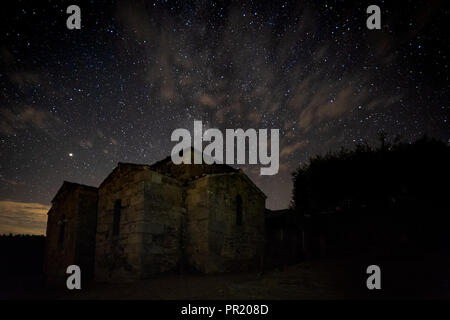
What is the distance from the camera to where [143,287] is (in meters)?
9.49

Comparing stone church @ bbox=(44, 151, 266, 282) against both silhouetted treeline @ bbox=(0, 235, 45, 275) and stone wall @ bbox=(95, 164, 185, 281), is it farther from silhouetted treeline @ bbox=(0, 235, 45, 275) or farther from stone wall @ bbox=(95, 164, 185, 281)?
silhouetted treeline @ bbox=(0, 235, 45, 275)

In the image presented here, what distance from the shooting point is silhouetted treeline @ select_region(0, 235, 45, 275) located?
20625 mm

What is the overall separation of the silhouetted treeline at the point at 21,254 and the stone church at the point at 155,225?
7.31 m

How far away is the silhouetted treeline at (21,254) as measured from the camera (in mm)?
20625

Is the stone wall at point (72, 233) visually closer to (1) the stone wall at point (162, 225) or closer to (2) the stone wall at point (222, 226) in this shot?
(1) the stone wall at point (162, 225)

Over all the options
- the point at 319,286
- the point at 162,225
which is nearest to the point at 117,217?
the point at 162,225

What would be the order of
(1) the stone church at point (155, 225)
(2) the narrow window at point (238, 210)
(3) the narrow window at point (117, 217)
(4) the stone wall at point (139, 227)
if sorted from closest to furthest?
(4) the stone wall at point (139, 227)
(1) the stone church at point (155, 225)
(3) the narrow window at point (117, 217)
(2) the narrow window at point (238, 210)

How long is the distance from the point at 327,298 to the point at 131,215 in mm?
9054

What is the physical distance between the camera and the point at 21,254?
21141 millimetres

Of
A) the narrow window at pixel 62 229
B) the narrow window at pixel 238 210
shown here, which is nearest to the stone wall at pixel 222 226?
the narrow window at pixel 238 210

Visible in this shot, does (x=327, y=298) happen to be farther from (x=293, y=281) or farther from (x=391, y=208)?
(x=391, y=208)

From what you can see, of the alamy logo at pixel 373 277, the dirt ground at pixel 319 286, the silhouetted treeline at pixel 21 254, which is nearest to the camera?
the dirt ground at pixel 319 286

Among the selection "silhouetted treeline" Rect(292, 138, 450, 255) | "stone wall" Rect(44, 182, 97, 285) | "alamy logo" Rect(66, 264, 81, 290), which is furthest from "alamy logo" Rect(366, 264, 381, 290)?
"stone wall" Rect(44, 182, 97, 285)
